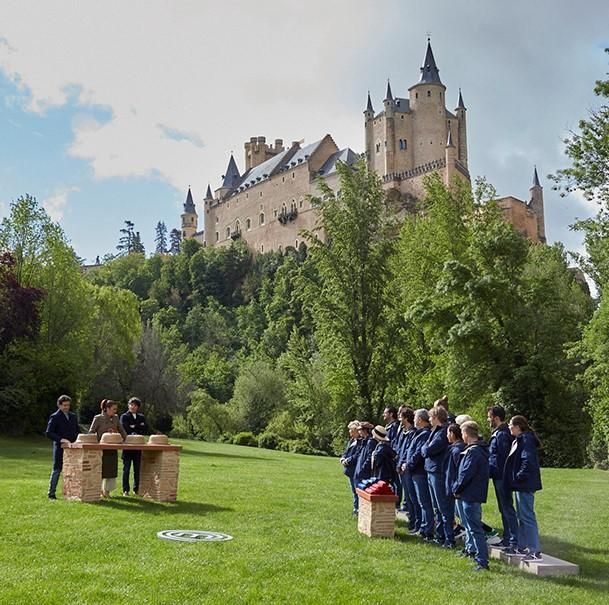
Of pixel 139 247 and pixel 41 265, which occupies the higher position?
pixel 139 247

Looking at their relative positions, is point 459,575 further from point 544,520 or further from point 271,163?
point 271,163

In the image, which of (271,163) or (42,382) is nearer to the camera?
(42,382)

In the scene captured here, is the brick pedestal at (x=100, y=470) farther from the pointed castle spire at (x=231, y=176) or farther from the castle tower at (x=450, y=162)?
the pointed castle spire at (x=231, y=176)

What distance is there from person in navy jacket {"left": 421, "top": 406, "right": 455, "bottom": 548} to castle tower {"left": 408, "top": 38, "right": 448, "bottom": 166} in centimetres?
9175

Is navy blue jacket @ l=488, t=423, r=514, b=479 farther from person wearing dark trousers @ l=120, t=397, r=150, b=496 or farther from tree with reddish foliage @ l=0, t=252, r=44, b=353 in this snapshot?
tree with reddish foliage @ l=0, t=252, r=44, b=353

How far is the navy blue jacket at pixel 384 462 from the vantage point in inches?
467

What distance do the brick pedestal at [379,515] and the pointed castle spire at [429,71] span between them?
97.8 m

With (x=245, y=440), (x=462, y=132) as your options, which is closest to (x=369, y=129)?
(x=462, y=132)

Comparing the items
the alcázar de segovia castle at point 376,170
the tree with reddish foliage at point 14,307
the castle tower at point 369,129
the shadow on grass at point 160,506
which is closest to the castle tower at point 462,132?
the alcázar de segovia castle at point 376,170

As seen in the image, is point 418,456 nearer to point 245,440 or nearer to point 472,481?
point 472,481

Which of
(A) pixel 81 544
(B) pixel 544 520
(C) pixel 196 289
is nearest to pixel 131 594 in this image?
(A) pixel 81 544

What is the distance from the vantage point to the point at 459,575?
8.97 m

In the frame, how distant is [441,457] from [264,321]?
82.0m

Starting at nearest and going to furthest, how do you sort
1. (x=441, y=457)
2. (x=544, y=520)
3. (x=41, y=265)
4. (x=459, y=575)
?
(x=459, y=575) → (x=441, y=457) → (x=544, y=520) → (x=41, y=265)
